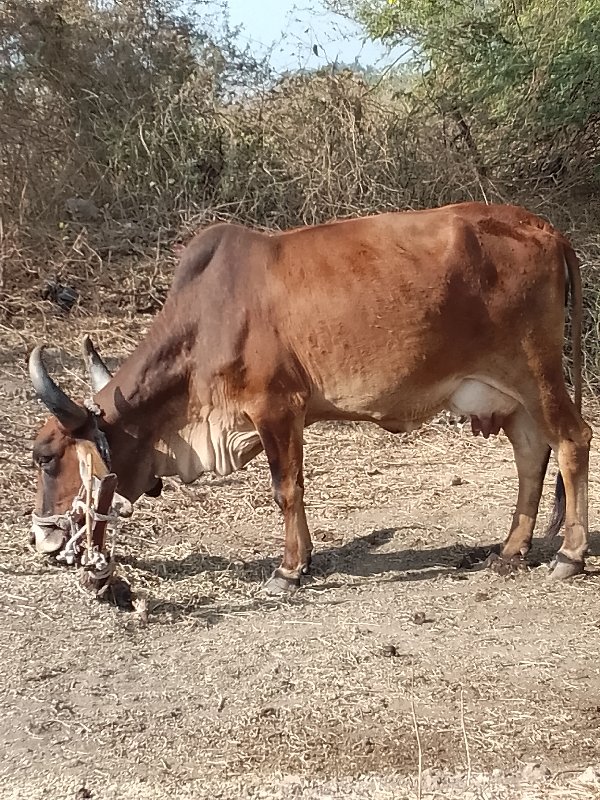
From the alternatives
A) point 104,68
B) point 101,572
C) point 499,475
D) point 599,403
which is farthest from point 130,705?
point 104,68

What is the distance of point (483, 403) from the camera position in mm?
5227

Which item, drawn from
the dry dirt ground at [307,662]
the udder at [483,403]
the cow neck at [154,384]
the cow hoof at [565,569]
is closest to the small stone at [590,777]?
the dry dirt ground at [307,662]

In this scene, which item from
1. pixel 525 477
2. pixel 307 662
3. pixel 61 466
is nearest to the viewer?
pixel 307 662

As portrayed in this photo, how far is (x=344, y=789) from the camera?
10.8 feet

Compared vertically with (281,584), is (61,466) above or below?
above

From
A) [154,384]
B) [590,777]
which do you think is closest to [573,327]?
[154,384]

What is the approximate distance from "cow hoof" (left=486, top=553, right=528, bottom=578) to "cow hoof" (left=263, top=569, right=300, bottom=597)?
1.11 metres

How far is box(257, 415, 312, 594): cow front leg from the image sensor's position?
197 inches

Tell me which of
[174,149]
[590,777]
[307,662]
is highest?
[174,149]

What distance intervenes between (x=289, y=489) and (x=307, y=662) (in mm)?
1129

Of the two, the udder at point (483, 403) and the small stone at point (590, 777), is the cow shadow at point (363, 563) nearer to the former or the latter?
the udder at point (483, 403)

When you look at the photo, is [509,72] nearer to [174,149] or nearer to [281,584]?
[174,149]

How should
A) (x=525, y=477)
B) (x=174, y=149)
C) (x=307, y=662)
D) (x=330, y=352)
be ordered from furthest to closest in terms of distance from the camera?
1. (x=174, y=149)
2. (x=525, y=477)
3. (x=330, y=352)
4. (x=307, y=662)

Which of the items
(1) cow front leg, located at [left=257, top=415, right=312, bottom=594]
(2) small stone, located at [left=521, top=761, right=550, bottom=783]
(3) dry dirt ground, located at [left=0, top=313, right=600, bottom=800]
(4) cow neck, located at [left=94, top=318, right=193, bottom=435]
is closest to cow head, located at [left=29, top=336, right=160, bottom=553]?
(4) cow neck, located at [left=94, top=318, right=193, bottom=435]
